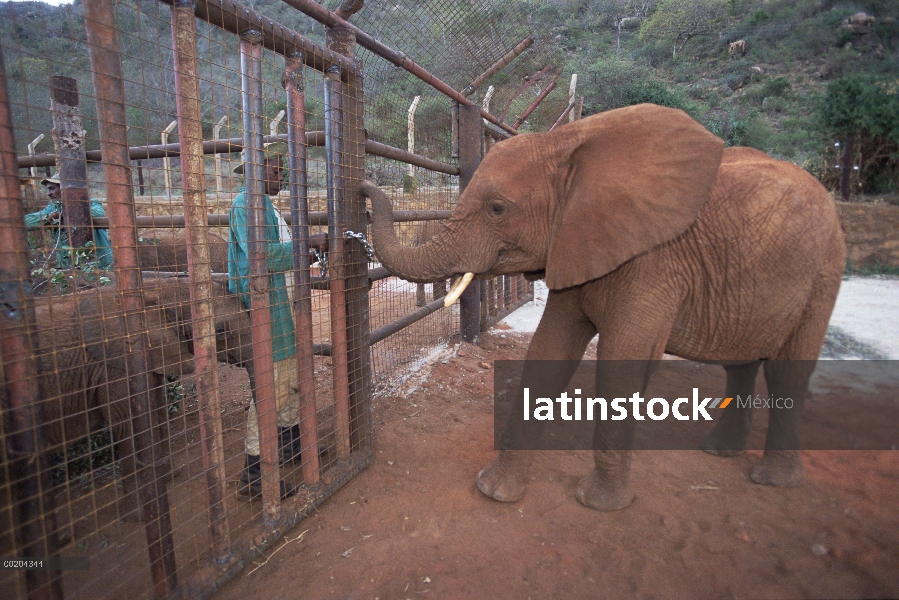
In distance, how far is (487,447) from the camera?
12.2ft

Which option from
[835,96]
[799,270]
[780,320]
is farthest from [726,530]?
[835,96]

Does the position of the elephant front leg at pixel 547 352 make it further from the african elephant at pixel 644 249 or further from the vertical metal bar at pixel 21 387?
the vertical metal bar at pixel 21 387

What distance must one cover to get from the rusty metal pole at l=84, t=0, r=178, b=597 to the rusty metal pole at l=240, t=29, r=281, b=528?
0.52 m

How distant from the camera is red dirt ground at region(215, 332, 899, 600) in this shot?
236 cm

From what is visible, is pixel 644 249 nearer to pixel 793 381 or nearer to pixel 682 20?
pixel 793 381

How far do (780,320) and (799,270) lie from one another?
313mm

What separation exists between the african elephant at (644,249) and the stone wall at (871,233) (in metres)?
11.7

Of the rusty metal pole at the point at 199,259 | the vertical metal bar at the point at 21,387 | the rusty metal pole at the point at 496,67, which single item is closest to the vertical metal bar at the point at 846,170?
the rusty metal pole at the point at 496,67

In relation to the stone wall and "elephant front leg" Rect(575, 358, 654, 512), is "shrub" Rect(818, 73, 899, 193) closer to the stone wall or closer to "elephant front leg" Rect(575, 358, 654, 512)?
the stone wall

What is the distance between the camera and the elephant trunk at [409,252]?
2979mm

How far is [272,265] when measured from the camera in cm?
294

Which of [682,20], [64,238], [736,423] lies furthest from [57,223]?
[682,20]

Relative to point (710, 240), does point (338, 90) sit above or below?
above

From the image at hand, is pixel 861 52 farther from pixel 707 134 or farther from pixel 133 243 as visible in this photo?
pixel 133 243
